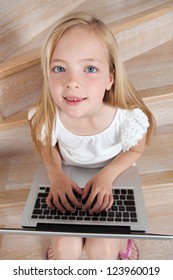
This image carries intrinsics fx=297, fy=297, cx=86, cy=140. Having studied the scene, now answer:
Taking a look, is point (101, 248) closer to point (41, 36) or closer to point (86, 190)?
point (86, 190)

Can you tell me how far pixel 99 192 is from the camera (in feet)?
2.40

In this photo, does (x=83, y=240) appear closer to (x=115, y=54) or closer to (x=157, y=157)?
(x=157, y=157)

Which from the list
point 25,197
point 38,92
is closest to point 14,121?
→ point 38,92

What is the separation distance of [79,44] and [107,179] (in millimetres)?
340

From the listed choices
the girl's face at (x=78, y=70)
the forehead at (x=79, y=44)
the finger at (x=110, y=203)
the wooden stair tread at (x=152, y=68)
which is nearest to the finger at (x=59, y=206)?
the finger at (x=110, y=203)

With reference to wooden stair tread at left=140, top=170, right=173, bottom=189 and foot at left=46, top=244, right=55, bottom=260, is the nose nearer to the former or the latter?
wooden stair tread at left=140, top=170, right=173, bottom=189

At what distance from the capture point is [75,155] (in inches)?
32.8

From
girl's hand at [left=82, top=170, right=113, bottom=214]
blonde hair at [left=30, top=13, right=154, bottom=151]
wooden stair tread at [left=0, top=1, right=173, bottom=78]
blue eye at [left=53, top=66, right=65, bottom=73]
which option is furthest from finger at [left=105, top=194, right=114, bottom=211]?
wooden stair tread at [left=0, top=1, right=173, bottom=78]

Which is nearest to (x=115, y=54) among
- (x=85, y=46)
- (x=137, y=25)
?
(x=85, y=46)

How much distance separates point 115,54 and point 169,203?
0.52 m

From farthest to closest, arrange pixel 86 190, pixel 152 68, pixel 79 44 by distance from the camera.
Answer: pixel 152 68 < pixel 86 190 < pixel 79 44

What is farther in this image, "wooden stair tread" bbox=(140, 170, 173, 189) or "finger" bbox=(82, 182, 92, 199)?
"wooden stair tread" bbox=(140, 170, 173, 189)

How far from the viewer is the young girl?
656 millimetres

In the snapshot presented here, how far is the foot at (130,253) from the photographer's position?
34.9 inches
